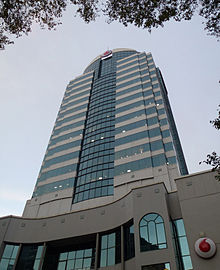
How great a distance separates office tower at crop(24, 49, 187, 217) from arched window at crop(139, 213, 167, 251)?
15.9m

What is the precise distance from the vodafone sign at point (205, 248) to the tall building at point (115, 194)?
7 centimetres

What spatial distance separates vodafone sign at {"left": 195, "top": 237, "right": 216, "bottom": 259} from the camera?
16.5 meters

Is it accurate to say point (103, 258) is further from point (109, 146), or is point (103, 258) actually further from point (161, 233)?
point (109, 146)

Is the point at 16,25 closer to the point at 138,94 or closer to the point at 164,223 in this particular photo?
the point at 164,223

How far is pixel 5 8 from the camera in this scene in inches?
451

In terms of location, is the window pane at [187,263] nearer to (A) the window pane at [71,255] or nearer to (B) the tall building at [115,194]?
(B) the tall building at [115,194]

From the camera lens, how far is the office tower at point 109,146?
41625mm

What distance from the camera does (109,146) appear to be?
50.3 meters

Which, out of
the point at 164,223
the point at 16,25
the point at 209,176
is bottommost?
the point at 164,223

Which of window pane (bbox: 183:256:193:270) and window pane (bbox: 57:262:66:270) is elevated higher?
window pane (bbox: 57:262:66:270)

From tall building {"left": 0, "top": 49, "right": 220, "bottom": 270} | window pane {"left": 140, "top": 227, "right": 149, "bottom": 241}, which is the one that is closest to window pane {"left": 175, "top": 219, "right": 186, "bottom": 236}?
tall building {"left": 0, "top": 49, "right": 220, "bottom": 270}

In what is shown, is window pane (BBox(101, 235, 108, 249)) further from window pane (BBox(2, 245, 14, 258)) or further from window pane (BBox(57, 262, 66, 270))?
window pane (BBox(2, 245, 14, 258))

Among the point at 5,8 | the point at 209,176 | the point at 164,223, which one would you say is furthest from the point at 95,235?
the point at 5,8

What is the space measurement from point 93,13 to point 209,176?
17.8 metres
